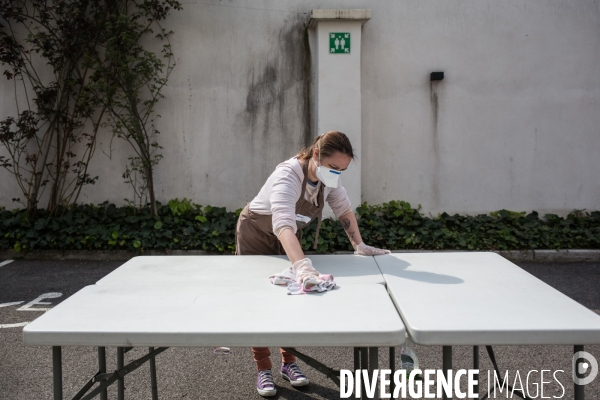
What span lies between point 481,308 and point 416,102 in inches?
216

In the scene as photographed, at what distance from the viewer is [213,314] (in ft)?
6.68

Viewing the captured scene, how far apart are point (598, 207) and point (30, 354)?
697cm

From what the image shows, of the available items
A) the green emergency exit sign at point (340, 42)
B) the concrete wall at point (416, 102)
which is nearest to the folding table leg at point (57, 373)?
the concrete wall at point (416, 102)

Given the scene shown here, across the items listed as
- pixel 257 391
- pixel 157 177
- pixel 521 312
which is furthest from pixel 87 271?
pixel 521 312

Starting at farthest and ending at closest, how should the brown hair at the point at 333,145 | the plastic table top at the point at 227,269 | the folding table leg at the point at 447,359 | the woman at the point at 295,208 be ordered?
1. the brown hair at the point at 333,145
2. the woman at the point at 295,208
3. the plastic table top at the point at 227,269
4. the folding table leg at the point at 447,359

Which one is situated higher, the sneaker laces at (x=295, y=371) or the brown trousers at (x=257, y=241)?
the brown trousers at (x=257, y=241)

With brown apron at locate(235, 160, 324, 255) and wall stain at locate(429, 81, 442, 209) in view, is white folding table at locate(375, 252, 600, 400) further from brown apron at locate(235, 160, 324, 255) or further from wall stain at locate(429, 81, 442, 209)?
wall stain at locate(429, 81, 442, 209)

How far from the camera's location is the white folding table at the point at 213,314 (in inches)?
72.6

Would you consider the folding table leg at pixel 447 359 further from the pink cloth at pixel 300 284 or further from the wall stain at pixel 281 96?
the wall stain at pixel 281 96

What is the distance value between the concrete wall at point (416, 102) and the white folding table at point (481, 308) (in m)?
4.55

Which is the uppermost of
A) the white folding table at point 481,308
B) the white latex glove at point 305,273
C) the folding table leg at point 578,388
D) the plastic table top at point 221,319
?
the white latex glove at point 305,273

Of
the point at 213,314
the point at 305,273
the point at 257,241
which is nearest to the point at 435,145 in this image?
the point at 257,241

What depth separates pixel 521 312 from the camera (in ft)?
6.66

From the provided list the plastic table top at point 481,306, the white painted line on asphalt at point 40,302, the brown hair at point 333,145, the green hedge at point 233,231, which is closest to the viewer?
the plastic table top at point 481,306
